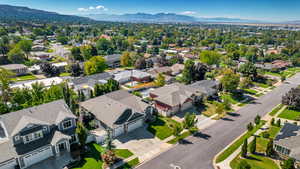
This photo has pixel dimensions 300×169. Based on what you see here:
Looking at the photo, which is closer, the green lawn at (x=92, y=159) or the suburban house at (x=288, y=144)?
the green lawn at (x=92, y=159)

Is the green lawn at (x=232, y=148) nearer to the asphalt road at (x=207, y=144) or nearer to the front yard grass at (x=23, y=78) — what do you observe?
the asphalt road at (x=207, y=144)

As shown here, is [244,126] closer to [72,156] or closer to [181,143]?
[181,143]

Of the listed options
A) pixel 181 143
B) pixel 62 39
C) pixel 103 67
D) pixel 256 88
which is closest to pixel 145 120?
pixel 181 143

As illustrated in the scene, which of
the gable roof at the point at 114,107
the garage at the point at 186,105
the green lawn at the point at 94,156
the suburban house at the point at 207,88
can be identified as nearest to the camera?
the green lawn at the point at 94,156

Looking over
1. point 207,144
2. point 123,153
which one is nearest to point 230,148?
point 207,144

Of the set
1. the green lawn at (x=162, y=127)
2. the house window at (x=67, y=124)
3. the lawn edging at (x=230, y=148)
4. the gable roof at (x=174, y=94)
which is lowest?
the lawn edging at (x=230, y=148)

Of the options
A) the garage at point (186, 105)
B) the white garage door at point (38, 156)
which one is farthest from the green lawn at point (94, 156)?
the garage at point (186, 105)

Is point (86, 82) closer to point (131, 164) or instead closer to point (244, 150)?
point (131, 164)

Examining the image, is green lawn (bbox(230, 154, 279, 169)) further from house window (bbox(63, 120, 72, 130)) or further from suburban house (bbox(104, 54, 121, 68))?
suburban house (bbox(104, 54, 121, 68))
